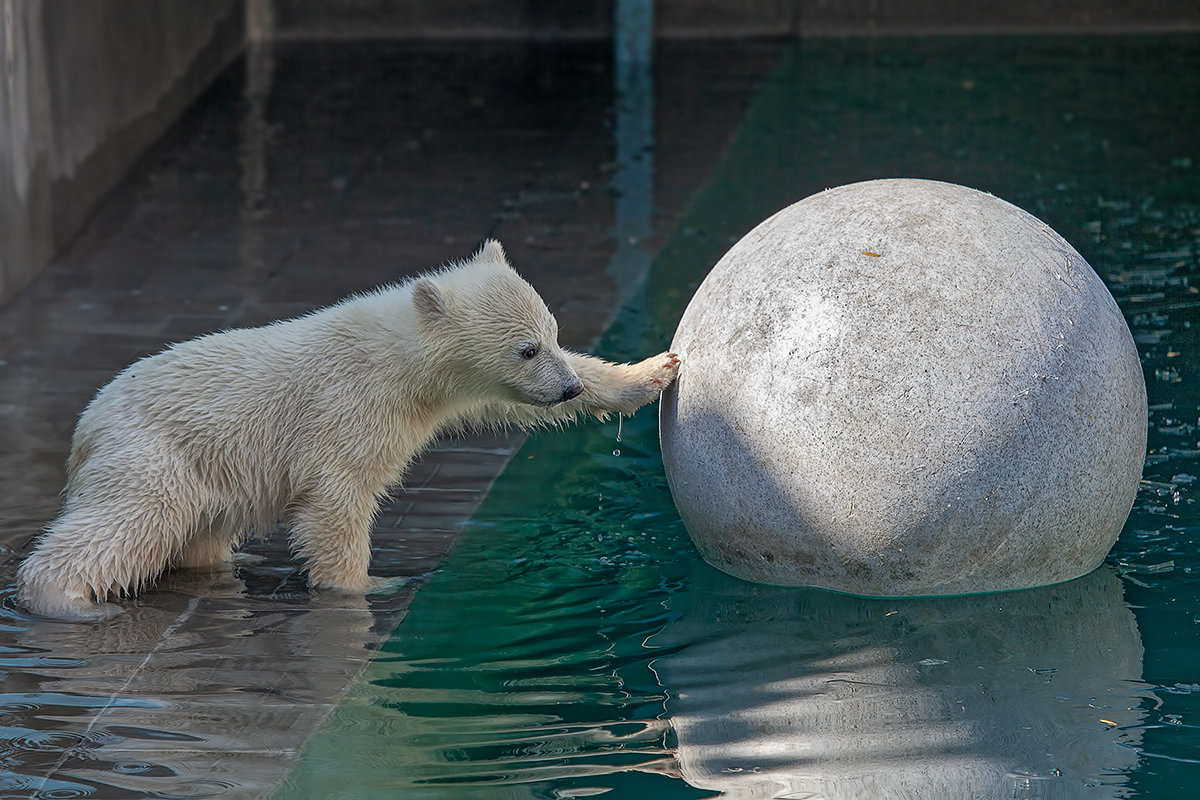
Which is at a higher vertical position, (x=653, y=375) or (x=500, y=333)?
(x=500, y=333)

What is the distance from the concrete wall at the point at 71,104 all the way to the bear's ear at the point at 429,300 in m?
5.48

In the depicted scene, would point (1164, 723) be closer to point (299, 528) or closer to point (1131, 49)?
point (299, 528)

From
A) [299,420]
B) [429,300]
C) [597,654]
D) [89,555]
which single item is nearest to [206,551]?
[89,555]

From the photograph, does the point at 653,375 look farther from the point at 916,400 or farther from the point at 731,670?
the point at 731,670

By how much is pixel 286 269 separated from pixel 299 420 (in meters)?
5.30

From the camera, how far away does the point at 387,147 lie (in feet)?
50.2

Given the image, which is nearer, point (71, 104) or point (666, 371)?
point (666, 371)

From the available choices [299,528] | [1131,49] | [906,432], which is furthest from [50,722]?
[1131,49]

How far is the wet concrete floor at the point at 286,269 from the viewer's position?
5188 mm

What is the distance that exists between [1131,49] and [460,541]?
1555 cm

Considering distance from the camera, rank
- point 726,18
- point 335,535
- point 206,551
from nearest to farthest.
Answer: point 335,535 → point 206,551 → point 726,18

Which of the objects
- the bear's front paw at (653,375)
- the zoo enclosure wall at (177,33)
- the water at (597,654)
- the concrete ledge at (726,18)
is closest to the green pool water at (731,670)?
the water at (597,654)

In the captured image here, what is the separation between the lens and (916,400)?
17.9 ft

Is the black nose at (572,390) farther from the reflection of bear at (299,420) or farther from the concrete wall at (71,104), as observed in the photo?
the concrete wall at (71,104)
